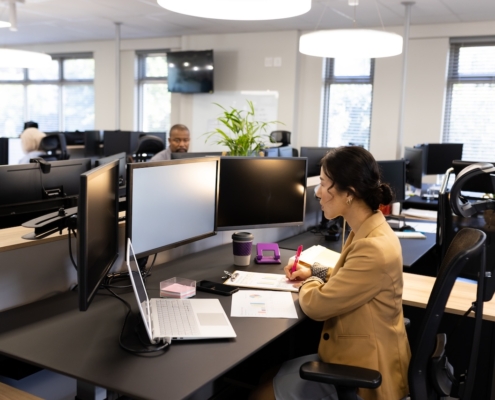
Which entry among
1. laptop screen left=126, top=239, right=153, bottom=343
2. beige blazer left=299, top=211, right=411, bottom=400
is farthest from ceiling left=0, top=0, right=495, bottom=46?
laptop screen left=126, top=239, right=153, bottom=343

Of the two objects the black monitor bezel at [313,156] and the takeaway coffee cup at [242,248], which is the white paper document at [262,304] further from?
the black monitor bezel at [313,156]

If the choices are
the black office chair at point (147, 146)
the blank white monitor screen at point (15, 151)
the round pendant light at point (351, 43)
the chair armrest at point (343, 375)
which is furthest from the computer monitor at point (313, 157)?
the blank white monitor screen at point (15, 151)

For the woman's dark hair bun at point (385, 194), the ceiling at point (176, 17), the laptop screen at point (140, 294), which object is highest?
the ceiling at point (176, 17)

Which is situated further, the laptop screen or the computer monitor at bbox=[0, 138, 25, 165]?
the computer monitor at bbox=[0, 138, 25, 165]

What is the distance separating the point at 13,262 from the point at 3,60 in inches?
136

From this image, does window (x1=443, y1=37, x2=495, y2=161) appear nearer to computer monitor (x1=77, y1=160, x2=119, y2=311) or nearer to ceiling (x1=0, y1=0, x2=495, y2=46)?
ceiling (x1=0, y1=0, x2=495, y2=46)

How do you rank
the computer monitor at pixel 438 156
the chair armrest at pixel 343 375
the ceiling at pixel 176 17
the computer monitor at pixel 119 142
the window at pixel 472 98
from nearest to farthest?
the chair armrest at pixel 343 375
the computer monitor at pixel 438 156
the ceiling at pixel 176 17
the window at pixel 472 98
the computer monitor at pixel 119 142

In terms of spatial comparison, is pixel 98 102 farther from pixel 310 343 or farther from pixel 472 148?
pixel 310 343

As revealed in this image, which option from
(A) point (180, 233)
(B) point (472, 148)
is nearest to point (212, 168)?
(A) point (180, 233)

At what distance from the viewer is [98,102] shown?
365 inches

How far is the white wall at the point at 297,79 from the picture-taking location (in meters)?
6.67

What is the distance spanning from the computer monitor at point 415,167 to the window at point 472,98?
2040mm

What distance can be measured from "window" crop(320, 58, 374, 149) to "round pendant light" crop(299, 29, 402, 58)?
3689mm

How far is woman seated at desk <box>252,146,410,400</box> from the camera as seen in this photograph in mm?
1640
